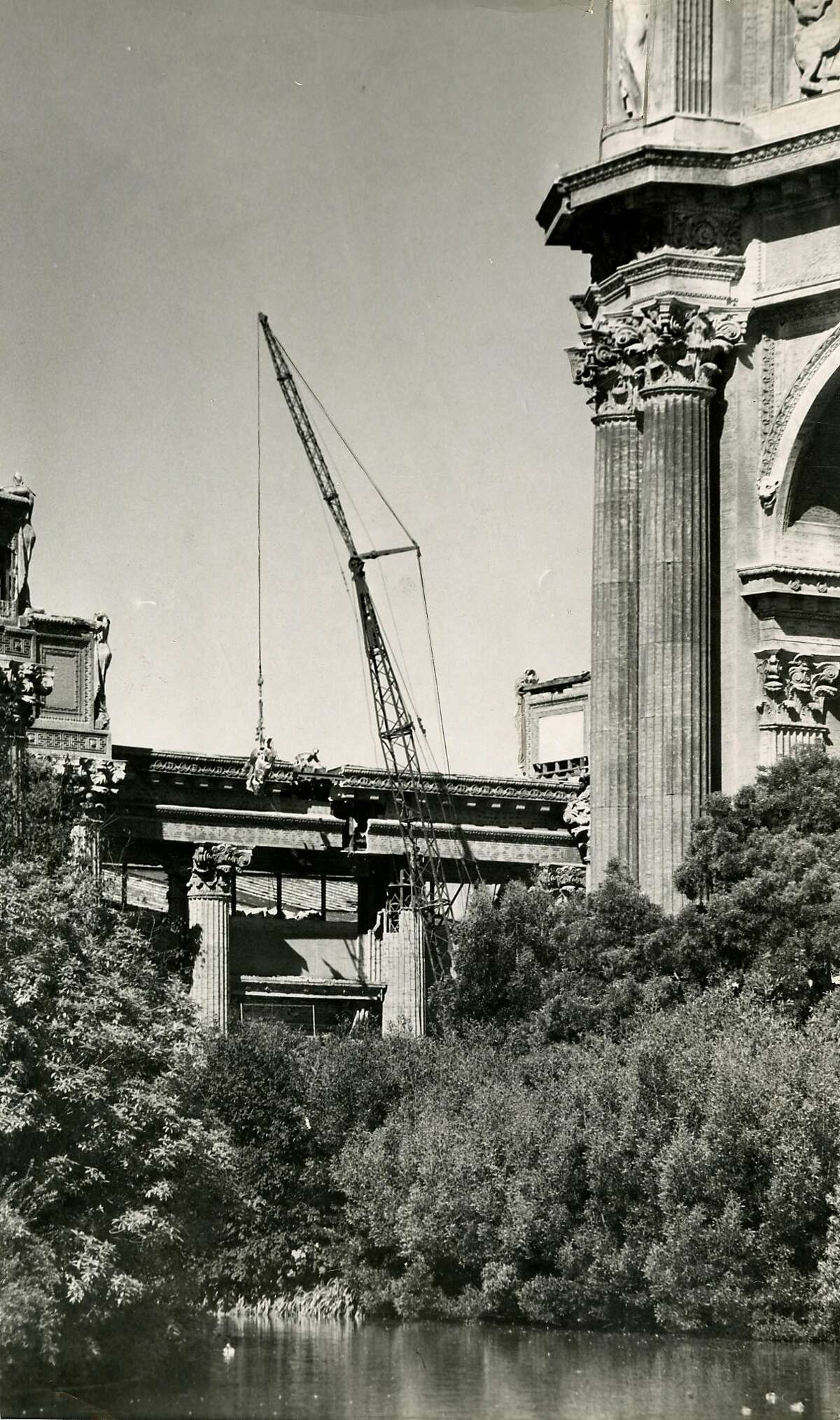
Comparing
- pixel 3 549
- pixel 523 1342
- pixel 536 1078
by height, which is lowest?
pixel 523 1342

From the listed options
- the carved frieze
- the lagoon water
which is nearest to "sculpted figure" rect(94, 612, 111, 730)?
the carved frieze

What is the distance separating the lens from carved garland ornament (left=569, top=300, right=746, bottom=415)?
2319 inches

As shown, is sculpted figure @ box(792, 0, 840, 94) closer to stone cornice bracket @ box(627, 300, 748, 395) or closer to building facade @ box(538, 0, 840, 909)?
building facade @ box(538, 0, 840, 909)

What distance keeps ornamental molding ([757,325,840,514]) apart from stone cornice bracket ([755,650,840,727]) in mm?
3807

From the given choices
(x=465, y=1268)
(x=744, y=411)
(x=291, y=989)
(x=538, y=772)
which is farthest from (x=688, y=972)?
(x=538, y=772)

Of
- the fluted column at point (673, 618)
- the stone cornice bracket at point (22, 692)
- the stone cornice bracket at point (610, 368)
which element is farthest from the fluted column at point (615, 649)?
the stone cornice bracket at point (22, 692)

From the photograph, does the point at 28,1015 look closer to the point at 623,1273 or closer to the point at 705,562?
the point at 623,1273

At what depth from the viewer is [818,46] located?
2340 inches

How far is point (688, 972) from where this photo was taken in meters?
52.5

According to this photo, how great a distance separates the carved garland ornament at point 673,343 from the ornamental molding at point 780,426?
6.00 feet

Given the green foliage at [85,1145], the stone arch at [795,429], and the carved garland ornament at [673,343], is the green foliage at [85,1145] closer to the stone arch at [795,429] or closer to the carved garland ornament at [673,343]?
the carved garland ornament at [673,343]

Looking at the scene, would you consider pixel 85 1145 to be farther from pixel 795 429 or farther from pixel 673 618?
pixel 795 429

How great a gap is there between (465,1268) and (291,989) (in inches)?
2020

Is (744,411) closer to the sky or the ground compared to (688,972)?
closer to the sky
